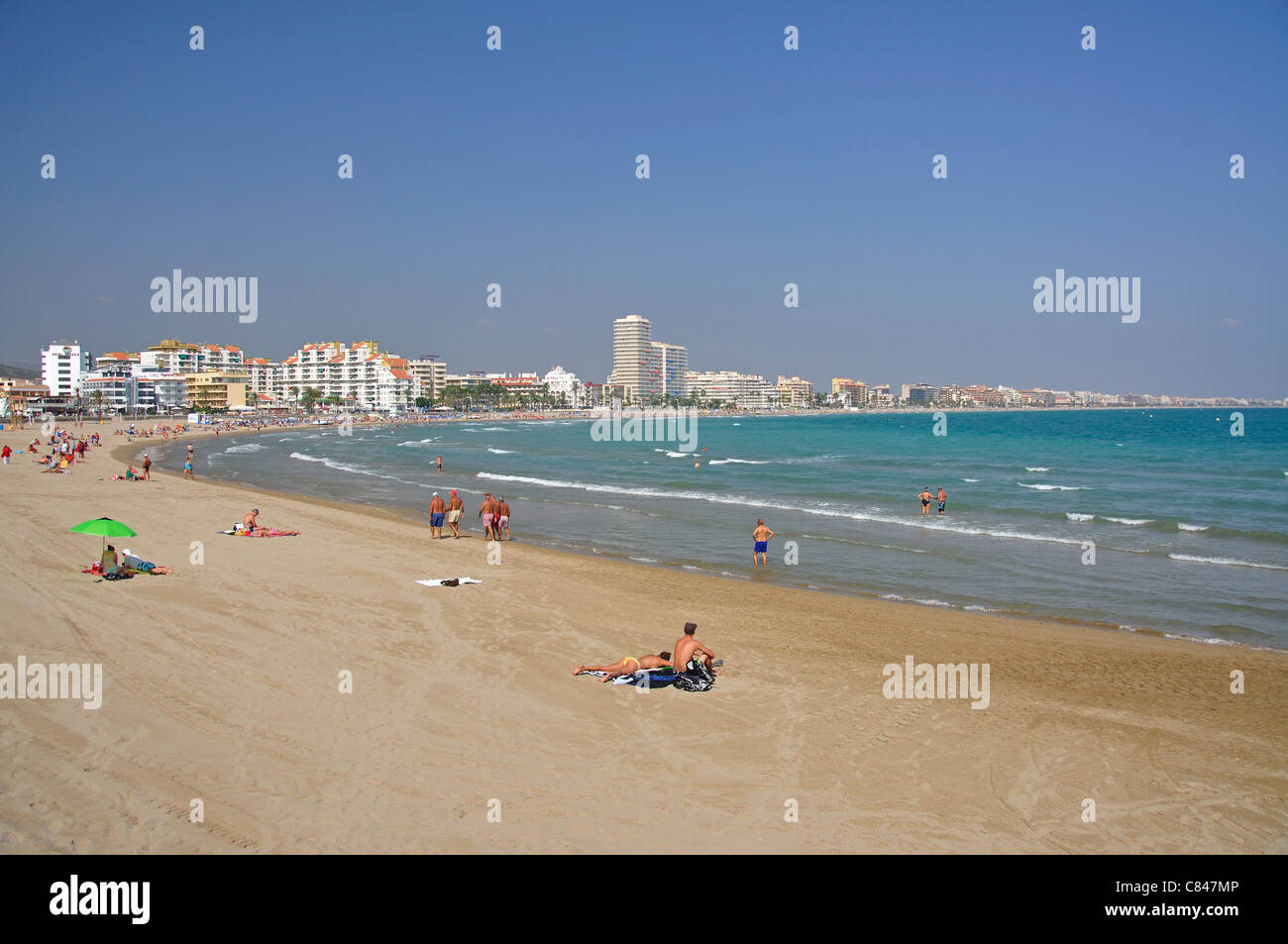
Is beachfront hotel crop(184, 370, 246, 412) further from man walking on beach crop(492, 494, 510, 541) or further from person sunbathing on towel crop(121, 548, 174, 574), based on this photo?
person sunbathing on towel crop(121, 548, 174, 574)

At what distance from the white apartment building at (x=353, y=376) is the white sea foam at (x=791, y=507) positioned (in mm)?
132634

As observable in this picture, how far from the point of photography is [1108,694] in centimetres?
A: 959

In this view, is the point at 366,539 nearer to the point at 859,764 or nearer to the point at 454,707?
the point at 454,707

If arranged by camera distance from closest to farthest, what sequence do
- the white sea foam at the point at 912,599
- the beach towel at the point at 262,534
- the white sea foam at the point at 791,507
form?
the white sea foam at the point at 912,599 → the beach towel at the point at 262,534 → the white sea foam at the point at 791,507

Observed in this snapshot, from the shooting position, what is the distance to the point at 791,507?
29.0m

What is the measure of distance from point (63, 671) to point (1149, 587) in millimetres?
17721

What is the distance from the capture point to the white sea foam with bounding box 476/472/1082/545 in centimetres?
2306

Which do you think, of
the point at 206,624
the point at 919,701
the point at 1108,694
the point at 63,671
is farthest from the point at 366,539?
the point at 1108,694

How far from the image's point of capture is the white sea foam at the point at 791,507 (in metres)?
23.1

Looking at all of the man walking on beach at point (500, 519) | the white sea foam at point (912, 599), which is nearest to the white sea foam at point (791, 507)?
the white sea foam at point (912, 599)

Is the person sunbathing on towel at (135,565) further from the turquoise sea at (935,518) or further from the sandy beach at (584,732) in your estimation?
the turquoise sea at (935,518)
